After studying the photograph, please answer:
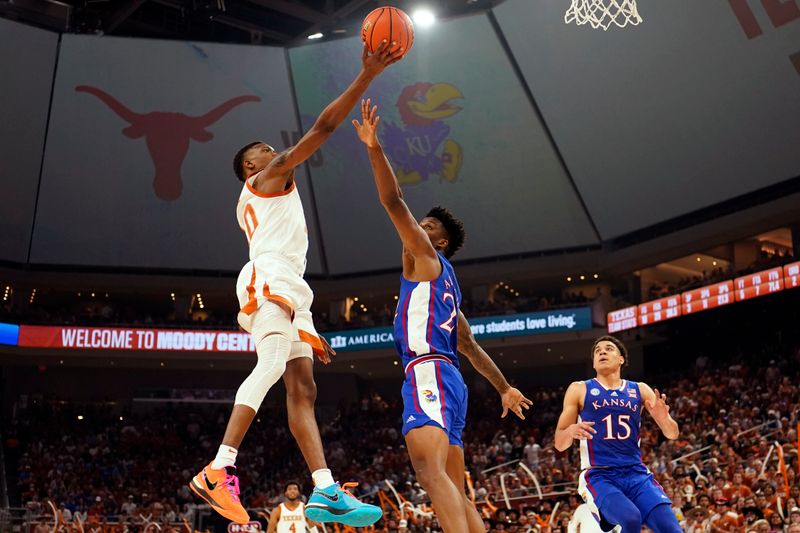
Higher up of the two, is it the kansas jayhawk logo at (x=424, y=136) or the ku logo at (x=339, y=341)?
the kansas jayhawk logo at (x=424, y=136)

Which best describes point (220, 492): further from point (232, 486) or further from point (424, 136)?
point (424, 136)

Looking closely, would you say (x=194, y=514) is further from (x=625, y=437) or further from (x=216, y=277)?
(x=625, y=437)

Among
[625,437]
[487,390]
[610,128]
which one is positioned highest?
[610,128]

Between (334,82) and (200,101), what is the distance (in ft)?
15.0

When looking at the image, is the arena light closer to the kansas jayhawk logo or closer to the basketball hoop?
the kansas jayhawk logo

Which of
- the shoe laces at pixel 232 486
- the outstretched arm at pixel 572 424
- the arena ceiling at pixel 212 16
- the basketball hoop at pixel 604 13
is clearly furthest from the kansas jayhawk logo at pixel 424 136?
the shoe laces at pixel 232 486

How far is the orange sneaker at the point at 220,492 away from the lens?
505cm

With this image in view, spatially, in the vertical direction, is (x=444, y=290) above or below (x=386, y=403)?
below

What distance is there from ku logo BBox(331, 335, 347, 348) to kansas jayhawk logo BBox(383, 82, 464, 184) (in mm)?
7258

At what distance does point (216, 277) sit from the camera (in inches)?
1420

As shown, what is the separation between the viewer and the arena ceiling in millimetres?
29391

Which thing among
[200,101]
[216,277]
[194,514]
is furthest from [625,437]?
[216,277]

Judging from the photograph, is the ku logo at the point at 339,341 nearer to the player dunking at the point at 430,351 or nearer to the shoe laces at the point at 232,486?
the player dunking at the point at 430,351

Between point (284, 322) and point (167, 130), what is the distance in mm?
26992
